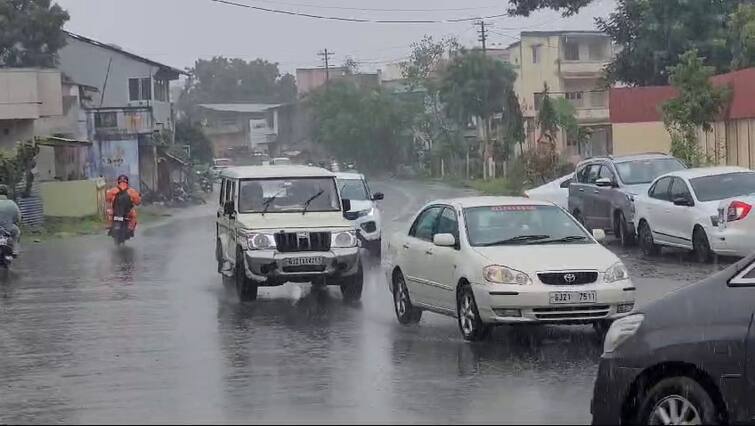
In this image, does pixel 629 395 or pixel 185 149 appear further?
pixel 185 149

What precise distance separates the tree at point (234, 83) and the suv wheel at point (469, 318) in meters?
102

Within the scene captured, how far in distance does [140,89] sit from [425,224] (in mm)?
54336

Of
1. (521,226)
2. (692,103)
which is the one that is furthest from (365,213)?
(692,103)

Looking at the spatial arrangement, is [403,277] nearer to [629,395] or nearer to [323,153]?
[629,395]

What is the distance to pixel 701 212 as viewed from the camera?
20.9m

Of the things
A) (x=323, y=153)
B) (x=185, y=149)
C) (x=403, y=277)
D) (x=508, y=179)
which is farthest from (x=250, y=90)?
(x=403, y=277)

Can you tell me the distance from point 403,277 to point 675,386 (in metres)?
7.96

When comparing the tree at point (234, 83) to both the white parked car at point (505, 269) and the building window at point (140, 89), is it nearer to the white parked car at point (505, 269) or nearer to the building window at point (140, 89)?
the building window at point (140, 89)

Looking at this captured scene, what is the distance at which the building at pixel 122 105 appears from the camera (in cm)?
5644

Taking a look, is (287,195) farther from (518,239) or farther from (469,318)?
(469,318)

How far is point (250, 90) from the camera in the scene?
385ft

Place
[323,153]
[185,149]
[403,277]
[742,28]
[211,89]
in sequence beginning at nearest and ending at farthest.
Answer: [403,277] → [742,28] → [185,149] → [323,153] → [211,89]

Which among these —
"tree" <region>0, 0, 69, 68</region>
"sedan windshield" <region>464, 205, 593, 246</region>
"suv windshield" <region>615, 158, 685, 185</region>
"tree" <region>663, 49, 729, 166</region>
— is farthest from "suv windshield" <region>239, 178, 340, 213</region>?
"tree" <region>0, 0, 69, 68</region>

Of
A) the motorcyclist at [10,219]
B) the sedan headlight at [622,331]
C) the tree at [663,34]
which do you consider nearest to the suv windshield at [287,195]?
the motorcyclist at [10,219]
